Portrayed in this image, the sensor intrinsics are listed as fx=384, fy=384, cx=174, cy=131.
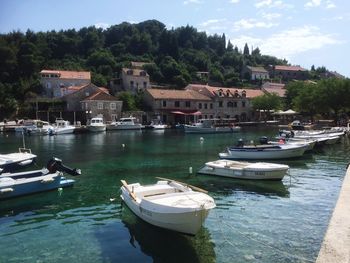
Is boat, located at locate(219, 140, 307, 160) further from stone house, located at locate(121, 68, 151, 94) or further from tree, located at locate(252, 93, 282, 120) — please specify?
stone house, located at locate(121, 68, 151, 94)

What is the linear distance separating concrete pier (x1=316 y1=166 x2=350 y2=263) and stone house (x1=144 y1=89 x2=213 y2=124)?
248 ft

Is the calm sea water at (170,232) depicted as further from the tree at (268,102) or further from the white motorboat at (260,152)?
the tree at (268,102)

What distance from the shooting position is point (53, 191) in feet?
68.7

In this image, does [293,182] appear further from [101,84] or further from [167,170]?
[101,84]

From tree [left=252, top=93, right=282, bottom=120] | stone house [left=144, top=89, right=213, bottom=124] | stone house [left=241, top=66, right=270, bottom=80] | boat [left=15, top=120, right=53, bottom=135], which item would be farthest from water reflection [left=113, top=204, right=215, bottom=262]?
stone house [left=241, top=66, right=270, bottom=80]

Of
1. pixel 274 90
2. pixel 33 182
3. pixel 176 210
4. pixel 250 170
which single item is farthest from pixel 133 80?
pixel 176 210

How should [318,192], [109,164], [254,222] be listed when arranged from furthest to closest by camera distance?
[109,164] → [318,192] → [254,222]

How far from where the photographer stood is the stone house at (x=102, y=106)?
268 ft

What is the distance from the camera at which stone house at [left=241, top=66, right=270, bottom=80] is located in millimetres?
165875

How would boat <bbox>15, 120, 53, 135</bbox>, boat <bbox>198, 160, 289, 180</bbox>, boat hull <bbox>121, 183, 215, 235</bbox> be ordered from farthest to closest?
boat <bbox>15, 120, 53, 135</bbox> < boat <bbox>198, 160, 289, 180</bbox> < boat hull <bbox>121, 183, 215, 235</bbox>

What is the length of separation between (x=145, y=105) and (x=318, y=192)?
7351 centimetres

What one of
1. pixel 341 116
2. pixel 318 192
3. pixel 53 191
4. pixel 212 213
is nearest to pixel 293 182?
pixel 318 192

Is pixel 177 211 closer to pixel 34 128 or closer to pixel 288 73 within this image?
pixel 34 128

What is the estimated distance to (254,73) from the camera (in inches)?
6570
